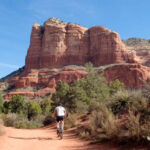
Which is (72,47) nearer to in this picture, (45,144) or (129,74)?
(129,74)

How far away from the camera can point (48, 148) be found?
695 cm

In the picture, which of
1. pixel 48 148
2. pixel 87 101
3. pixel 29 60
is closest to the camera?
pixel 48 148

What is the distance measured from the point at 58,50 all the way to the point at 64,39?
5906mm

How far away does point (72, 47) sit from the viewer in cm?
8756

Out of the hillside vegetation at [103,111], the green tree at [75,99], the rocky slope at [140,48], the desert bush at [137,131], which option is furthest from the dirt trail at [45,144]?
the rocky slope at [140,48]

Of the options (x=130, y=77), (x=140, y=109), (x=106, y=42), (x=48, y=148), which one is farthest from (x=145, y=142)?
(x=106, y=42)

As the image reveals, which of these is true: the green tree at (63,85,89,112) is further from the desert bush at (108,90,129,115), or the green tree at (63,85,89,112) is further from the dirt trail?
the dirt trail

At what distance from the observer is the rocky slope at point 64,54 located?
7562 cm

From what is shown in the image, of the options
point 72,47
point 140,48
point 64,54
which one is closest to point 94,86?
point 64,54

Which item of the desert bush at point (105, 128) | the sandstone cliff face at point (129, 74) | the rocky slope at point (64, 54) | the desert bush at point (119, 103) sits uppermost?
the rocky slope at point (64, 54)

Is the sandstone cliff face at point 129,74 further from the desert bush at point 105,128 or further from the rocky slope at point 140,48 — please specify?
the desert bush at point 105,128

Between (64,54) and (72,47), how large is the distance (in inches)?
193

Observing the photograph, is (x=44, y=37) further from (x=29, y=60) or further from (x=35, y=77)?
(x=35, y=77)

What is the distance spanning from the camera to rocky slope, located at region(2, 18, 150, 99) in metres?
75.6
